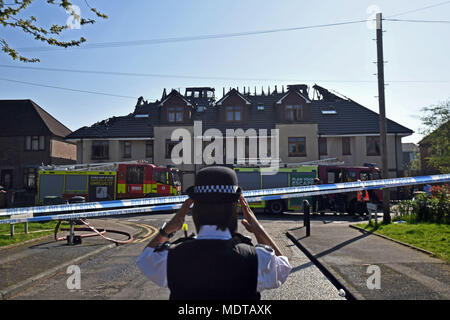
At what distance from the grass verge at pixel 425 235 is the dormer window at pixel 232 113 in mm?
18690

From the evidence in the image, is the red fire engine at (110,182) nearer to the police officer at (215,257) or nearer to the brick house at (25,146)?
the brick house at (25,146)

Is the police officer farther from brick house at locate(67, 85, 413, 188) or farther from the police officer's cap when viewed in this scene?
brick house at locate(67, 85, 413, 188)

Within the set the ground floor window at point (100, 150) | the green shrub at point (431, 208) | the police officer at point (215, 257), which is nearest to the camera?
the police officer at point (215, 257)

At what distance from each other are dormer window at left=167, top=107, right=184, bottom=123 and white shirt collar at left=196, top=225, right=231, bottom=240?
27.9m

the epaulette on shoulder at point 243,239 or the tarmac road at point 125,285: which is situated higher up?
the epaulette on shoulder at point 243,239

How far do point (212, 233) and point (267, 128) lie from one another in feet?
89.8

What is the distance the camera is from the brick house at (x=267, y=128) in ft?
92.6

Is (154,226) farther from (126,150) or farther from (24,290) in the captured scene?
(126,150)

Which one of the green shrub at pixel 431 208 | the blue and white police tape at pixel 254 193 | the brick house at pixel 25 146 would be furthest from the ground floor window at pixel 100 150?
the green shrub at pixel 431 208

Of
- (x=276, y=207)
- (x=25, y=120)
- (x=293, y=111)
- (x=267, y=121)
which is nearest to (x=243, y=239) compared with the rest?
(x=276, y=207)

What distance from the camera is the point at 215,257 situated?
71.8 inches

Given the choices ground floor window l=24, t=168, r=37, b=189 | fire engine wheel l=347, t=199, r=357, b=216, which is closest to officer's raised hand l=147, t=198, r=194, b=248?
fire engine wheel l=347, t=199, r=357, b=216

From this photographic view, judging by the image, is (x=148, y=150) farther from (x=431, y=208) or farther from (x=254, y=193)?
(x=254, y=193)

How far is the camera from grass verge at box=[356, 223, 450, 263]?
783 centimetres
